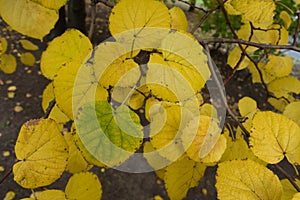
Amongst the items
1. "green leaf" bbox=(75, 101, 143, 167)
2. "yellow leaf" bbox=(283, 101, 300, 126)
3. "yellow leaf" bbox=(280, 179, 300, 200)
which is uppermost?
"green leaf" bbox=(75, 101, 143, 167)

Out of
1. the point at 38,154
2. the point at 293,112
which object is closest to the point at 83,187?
the point at 38,154

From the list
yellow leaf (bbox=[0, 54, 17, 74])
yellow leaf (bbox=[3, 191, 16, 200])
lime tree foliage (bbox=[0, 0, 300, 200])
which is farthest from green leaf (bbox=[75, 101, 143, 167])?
yellow leaf (bbox=[3, 191, 16, 200])

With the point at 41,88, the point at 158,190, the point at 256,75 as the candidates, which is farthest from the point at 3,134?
the point at 256,75

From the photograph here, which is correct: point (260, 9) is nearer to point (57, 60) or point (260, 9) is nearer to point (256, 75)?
point (57, 60)

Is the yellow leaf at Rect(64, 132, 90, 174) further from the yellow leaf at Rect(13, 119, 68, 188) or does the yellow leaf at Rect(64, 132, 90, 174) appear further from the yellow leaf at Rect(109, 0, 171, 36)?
the yellow leaf at Rect(109, 0, 171, 36)

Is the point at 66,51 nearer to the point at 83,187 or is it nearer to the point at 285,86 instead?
the point at 83,187

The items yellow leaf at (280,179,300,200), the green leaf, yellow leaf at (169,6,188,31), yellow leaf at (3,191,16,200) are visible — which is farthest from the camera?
yellow leaf at (3,191,16,200)

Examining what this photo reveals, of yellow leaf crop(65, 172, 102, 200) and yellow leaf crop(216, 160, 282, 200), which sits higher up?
yellow leaf crop(216, 160, 282, 200)
